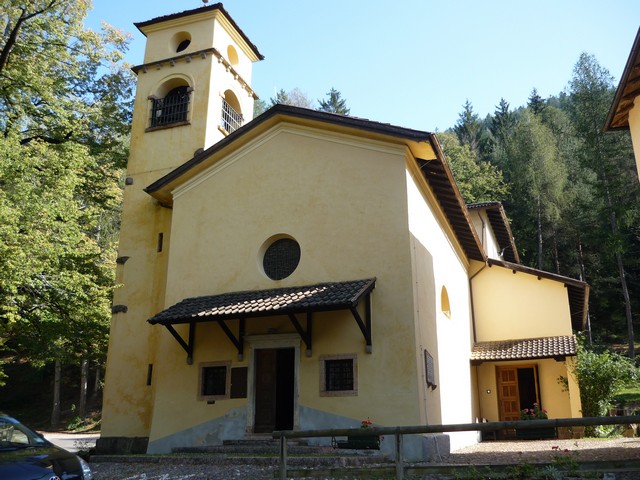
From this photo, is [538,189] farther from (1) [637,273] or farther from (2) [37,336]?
(2) [37,336]

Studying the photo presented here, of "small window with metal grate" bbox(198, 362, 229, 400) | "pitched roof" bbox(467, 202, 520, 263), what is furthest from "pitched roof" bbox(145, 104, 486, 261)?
"pitched roof" bbox(467, 202, 520, 263)

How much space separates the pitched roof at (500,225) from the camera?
23.2 metres

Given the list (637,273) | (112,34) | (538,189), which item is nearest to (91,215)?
(112,34)

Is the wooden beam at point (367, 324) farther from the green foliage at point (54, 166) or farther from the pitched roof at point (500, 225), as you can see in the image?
the pitched roof at point (500, 225)

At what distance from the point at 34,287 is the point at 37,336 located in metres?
2.72

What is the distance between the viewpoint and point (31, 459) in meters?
6.89

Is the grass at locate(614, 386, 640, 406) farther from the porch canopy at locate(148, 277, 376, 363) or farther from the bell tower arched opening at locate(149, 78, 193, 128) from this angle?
the bell tower arched opening at locate(149, 78, 193, 128)

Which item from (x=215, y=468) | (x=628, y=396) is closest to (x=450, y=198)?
(x=215, y=468)

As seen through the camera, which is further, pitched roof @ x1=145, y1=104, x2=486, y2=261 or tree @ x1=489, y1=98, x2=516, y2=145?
→ tree @ x1=489, y1=98, x2=516, y2=145

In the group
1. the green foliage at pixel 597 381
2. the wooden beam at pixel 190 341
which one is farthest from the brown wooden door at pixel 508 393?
the wooden beam at pixel 190 341

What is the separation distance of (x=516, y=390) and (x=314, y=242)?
32.6ft

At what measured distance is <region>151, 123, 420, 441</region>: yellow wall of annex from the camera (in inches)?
471

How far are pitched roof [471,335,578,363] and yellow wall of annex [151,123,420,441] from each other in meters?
7.57

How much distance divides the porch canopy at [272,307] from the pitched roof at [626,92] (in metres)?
6.09
